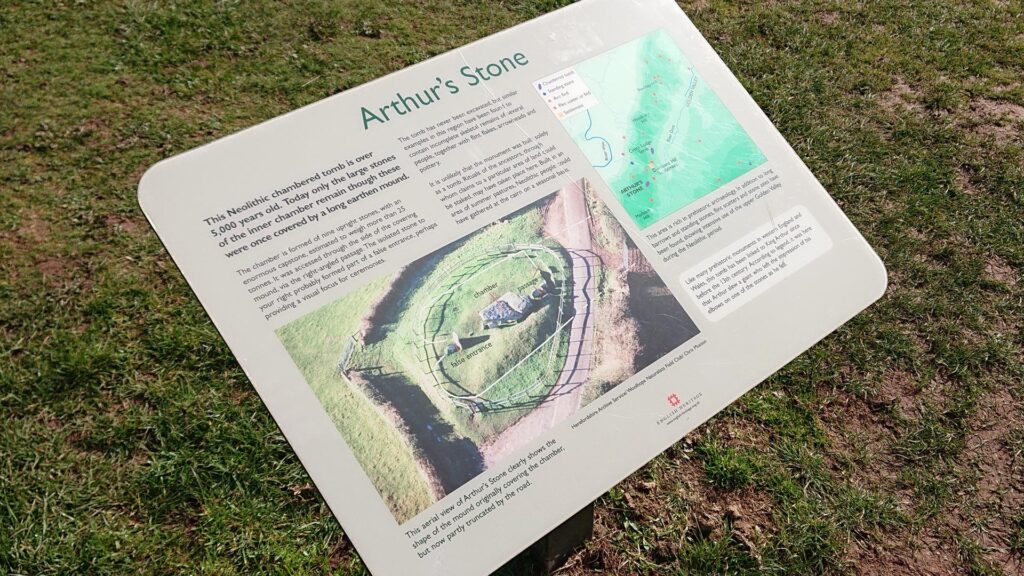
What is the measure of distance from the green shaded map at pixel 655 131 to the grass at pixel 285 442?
120 cm

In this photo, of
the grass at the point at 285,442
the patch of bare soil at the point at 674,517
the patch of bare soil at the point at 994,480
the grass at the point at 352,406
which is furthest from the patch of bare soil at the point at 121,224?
the patch of bare soil at the point at 994,480

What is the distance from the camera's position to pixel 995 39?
436 centimetres

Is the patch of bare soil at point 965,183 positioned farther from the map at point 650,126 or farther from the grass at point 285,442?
the map at point 650,126

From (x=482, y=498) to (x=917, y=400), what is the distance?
7.35 ft

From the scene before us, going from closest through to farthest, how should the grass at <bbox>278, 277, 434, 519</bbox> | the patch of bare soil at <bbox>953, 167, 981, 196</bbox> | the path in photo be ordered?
the grass at <bbox>278, 277, 434, 519</bbox> < the path in photo < the patch of bare soil at <bbox>953, 167, 981, 196</bbox>

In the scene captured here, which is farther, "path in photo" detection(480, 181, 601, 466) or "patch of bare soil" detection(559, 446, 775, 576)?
"patch of bare soil" detection(559, 446, 775, 576)

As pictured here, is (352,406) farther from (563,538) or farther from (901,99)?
(901,99)

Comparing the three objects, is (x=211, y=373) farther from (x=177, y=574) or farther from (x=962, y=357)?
(x=962, y=357)

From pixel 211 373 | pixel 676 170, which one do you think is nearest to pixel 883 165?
pixel 676 170

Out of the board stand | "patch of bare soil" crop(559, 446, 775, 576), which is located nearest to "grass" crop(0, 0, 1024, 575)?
"patch of bare soil" crop(559, 446, 775, 576)

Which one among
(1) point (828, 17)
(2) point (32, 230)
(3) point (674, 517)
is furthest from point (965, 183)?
→ (2) point (32, 230)

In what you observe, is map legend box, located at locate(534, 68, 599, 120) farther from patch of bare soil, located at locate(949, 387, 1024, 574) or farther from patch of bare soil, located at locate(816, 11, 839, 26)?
patch of bare soil, located at locate(816, 11, 839, 26)

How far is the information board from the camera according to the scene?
1503 millimetres

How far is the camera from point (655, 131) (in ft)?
6.76
